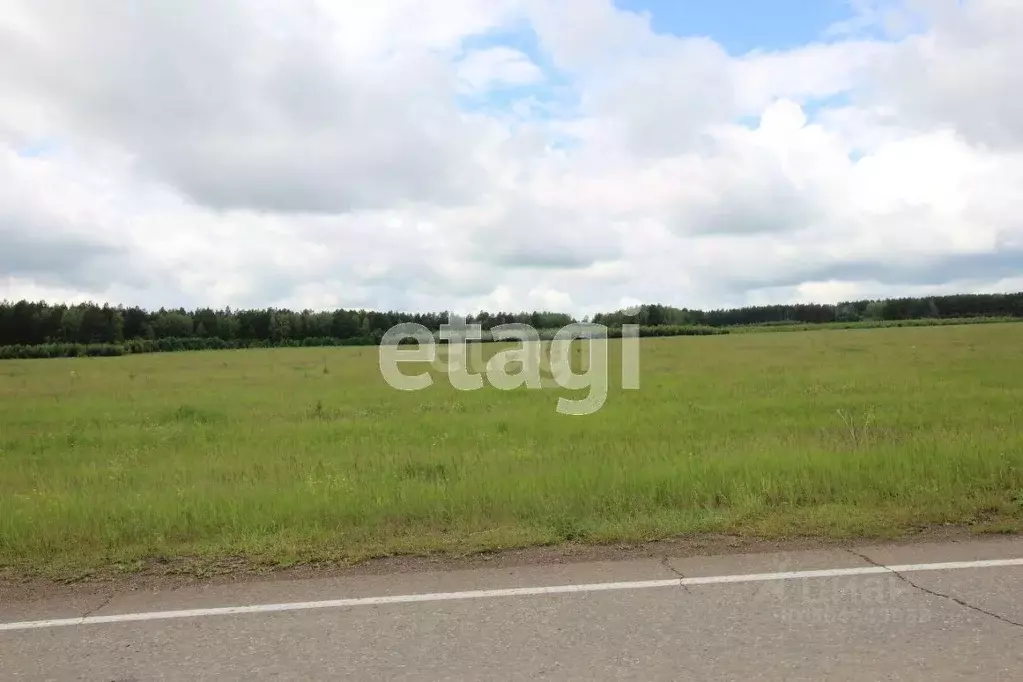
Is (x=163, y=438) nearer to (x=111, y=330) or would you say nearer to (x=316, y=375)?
(x=316, y=375)

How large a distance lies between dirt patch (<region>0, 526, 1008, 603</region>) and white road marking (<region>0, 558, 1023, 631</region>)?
614 mm

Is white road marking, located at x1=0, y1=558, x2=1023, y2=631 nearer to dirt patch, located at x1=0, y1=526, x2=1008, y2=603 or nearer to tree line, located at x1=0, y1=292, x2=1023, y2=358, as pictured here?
dirt patch, located at x1=0, y1=526, x2=1008, y2=603

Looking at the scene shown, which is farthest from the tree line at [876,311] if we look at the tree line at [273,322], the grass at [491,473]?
the grass at [491,473]

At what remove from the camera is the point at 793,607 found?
5039mm

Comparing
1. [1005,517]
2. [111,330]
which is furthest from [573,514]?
[111,330]

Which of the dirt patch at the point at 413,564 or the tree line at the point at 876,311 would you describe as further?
the tree line at the point at 876,311

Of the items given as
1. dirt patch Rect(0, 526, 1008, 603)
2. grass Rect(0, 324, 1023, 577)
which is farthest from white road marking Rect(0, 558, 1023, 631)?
grass Rect(0, 324, 1023, 577)

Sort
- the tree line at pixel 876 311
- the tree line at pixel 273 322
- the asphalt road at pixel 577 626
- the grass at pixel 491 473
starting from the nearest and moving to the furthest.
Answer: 1. the asphalt road at pixel 577 626
2. the grass at pixel 491 473
3. the tree line at pixel 273 322
4. the tree line at pixel 876 311

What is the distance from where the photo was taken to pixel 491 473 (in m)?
9.74

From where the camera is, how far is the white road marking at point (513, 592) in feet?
17.3

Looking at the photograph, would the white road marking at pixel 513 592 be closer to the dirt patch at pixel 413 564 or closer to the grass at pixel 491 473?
the dirt patch at pixel 413 564

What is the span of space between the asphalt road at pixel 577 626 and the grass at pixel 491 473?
2.94ft

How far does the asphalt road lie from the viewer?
4.28 meters

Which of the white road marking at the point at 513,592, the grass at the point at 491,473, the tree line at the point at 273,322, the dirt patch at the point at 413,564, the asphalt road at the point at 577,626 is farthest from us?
the tree line at the point at 273,322
